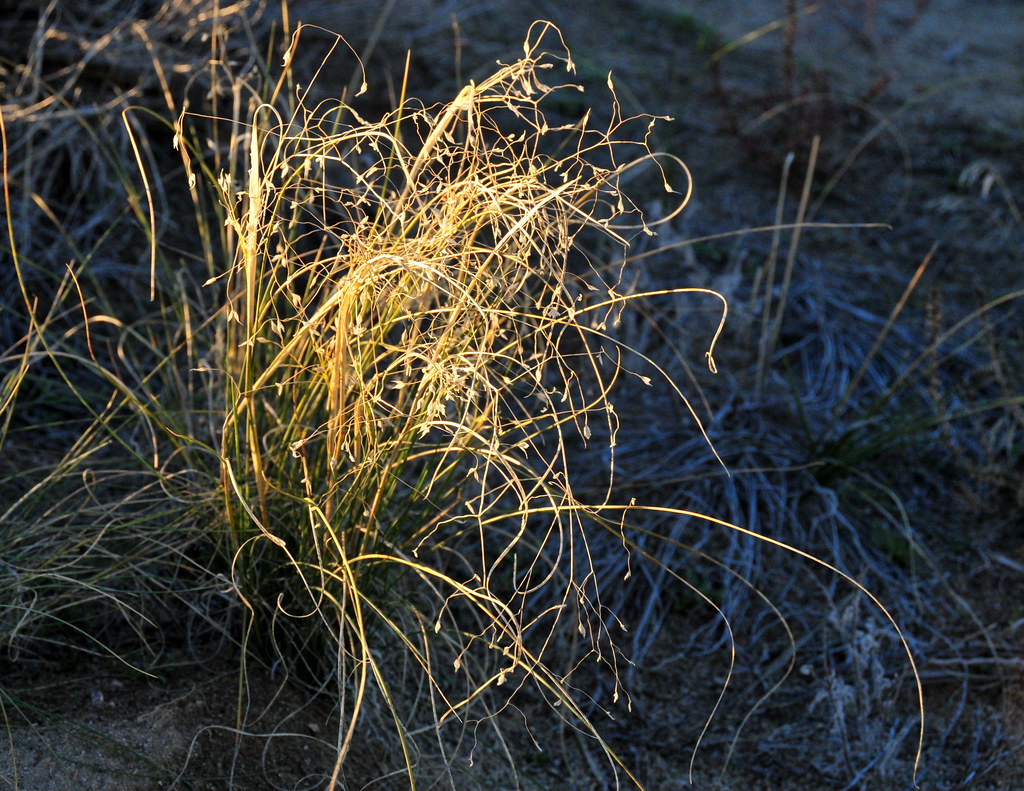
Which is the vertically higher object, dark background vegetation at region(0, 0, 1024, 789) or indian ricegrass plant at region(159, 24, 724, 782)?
indian ricegrass plant at region(159, 24, 724, 782)

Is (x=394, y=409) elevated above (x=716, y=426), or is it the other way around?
(x=394, y=409)

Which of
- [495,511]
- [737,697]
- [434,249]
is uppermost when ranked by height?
[434,249]

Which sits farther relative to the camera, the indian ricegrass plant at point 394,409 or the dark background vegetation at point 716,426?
the dark background vegetation at point 716,426

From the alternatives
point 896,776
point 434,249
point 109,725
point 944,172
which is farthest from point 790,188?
point 109,725

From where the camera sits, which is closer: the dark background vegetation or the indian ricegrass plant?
the indian ricegrass plant

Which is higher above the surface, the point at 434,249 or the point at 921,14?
the point at 434,249

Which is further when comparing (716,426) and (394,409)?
(716,426)

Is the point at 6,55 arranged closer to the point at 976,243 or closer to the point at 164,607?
the point at 164,607

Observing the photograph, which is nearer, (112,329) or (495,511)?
(495,511)

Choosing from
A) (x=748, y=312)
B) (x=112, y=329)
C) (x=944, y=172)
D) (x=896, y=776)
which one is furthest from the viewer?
(x=944, y=172)

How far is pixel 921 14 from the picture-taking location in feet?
17.9

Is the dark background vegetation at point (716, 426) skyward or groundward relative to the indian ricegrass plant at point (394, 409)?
groundward

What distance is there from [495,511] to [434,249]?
105 centimetres

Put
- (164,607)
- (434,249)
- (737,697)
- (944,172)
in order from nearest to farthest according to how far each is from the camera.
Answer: (434,249) < (164,607) < (737,697) < (944,172)
